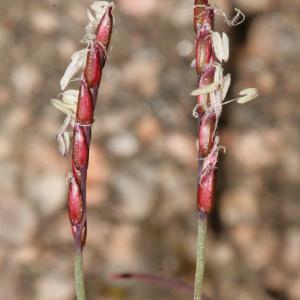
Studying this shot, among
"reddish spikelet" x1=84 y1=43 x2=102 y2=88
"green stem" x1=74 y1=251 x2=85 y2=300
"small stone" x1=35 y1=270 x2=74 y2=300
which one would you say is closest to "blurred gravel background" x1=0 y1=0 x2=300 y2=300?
"small stone" x1=35 y1=270 x2=74 y2=300

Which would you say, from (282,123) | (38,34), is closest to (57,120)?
(38,34)

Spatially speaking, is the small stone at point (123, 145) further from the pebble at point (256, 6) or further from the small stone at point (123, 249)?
the pebble at point (256, 6)

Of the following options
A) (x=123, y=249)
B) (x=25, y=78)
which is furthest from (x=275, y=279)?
(x=25, y=78)

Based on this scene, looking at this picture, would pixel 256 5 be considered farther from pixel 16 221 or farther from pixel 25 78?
pixel 16 221

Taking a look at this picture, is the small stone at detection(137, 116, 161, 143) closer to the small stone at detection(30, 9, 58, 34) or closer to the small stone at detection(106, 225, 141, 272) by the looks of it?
the small stone at detection(106, 225, 141, 272)

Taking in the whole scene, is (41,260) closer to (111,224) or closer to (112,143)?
(111,224)

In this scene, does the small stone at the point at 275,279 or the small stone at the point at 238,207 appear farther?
the small stone at the point at 238,207

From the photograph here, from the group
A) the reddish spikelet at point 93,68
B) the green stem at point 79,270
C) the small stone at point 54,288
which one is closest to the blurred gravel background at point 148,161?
the small stone at point 54,288
